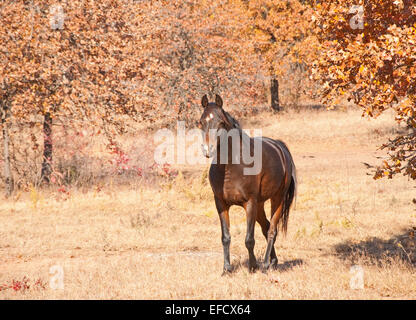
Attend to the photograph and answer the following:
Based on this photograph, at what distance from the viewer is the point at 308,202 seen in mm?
16234

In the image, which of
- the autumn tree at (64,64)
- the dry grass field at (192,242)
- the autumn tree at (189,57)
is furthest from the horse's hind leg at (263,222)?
the autumn tree at (189,57)

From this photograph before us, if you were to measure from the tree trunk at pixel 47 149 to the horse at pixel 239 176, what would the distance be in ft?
34.2

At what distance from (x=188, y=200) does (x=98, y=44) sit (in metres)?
5.74

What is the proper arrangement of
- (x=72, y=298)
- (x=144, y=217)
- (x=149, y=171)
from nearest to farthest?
(x=72, y=298) < (x=144, y=217) < (x=149, y=171)

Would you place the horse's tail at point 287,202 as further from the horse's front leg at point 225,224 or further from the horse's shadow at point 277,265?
the horse's front leg at point 225,224

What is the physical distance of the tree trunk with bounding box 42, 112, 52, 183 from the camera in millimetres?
18219

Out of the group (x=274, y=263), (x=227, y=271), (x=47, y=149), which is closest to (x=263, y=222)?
(x=274, y=263)

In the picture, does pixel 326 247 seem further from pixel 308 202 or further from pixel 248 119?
pixel 248 119

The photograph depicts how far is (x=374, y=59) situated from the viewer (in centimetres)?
740

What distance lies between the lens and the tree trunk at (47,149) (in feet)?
59.8

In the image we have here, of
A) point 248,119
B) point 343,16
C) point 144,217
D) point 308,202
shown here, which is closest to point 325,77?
point 343,16

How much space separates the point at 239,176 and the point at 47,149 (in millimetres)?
11529

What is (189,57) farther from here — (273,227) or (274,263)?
(274,263)

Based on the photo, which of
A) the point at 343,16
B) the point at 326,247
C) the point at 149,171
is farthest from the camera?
the point at 149,171
